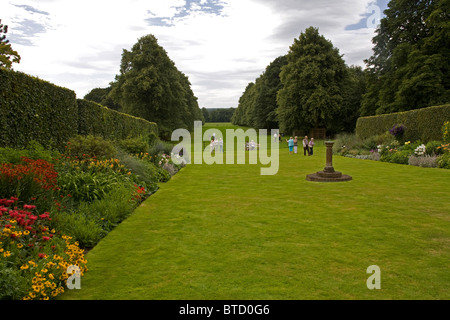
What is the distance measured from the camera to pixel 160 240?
5578mm

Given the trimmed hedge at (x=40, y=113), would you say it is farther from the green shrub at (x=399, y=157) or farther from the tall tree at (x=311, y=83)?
the tall tree at (x=311, y=83)

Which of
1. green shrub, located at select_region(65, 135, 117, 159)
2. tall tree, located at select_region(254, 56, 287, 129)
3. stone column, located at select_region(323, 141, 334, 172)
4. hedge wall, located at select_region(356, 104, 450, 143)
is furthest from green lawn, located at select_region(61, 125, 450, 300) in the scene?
tall tree, located at select_region(254, 56, 287, 129)

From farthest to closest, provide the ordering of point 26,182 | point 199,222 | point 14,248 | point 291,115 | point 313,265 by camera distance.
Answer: point 291,115
point 199,222
point 26,182
point 313,265
point 14,248

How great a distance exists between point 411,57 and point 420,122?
11490mm

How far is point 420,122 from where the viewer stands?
20062mm

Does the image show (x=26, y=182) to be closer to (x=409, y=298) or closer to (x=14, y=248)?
(x=14, y=248)

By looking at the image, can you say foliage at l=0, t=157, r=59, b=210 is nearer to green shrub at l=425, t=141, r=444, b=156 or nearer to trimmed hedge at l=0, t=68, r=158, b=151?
trimmed hedge at l=0, t=68, r=158, b=151

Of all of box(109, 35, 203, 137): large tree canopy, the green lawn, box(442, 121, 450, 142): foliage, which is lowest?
the green lawn

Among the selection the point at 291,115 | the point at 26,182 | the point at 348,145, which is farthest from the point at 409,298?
the point at 291,115

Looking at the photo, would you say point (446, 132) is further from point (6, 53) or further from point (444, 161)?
point (6, 53)

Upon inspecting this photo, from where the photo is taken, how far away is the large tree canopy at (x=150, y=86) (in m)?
38.2

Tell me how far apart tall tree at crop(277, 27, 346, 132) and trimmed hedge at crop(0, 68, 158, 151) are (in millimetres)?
30409

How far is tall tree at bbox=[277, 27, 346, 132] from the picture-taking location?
128 feet
